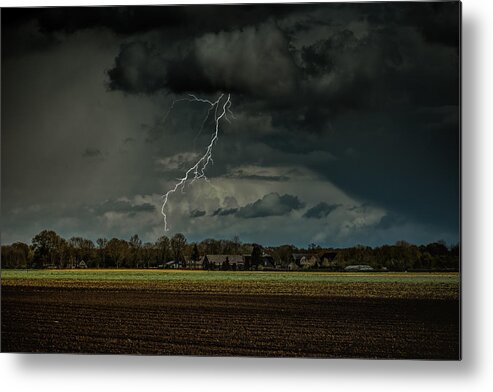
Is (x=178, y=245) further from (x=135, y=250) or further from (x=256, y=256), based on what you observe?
(x=256, y=256)

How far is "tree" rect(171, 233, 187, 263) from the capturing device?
466 centimetres

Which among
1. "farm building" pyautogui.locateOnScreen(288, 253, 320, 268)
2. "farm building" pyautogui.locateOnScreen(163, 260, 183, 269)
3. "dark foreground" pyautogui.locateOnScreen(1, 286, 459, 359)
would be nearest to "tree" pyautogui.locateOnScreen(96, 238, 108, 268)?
"dark foreground" pyautogui.locateOnScreen(1, 286, 459, 359)

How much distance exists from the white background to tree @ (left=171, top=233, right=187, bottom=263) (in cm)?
59

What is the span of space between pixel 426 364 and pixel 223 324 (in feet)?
3.85

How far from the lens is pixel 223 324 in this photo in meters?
4.61

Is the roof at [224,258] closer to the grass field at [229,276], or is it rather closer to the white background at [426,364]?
the grass field at [229,276]

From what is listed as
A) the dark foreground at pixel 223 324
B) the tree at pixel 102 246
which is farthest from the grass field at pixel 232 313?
the tree at pixel 102 246

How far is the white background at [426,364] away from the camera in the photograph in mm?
4477

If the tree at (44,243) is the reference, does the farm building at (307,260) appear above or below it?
below

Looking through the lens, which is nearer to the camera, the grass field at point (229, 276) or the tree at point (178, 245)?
the grass field at point (229, 276)

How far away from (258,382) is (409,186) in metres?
1.41

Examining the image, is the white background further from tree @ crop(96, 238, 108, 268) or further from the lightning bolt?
the lightning bolt

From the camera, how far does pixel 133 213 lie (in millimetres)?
4672

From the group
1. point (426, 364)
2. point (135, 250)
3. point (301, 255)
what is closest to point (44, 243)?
point (135, 250)
